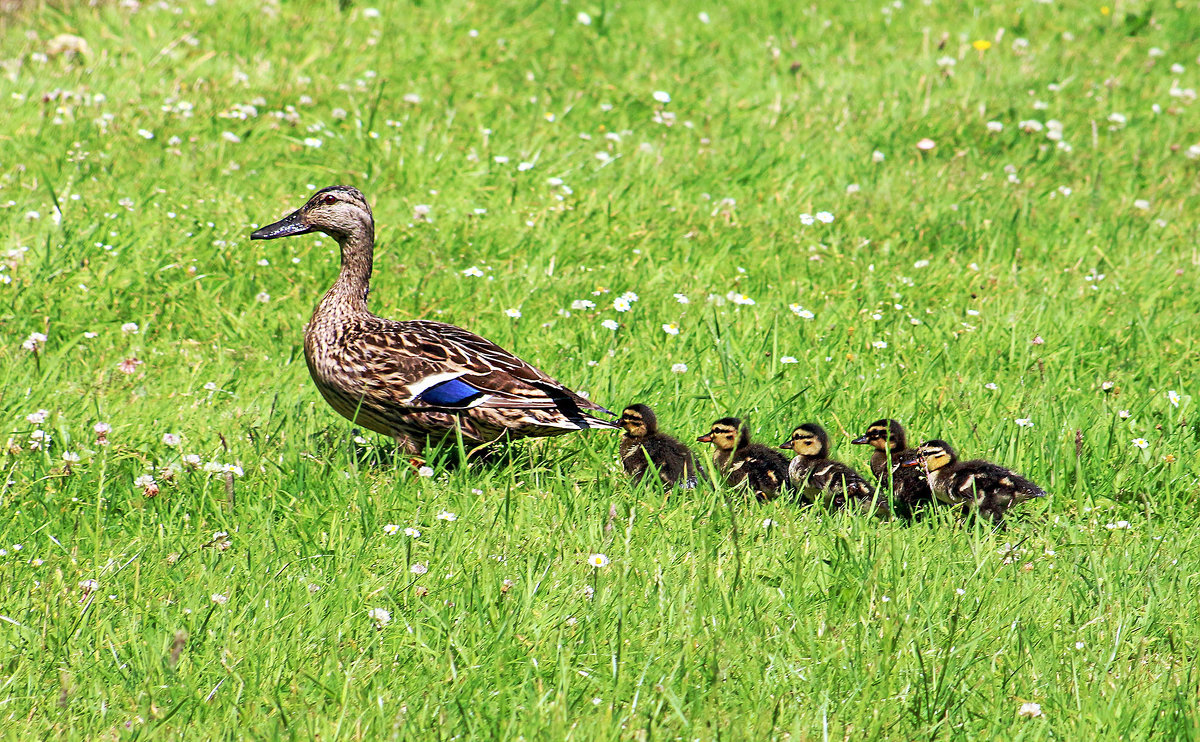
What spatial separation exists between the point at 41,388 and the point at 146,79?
4.45m

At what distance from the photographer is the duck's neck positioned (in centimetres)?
620

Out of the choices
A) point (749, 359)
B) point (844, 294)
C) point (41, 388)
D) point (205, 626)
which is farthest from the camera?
point (844, 294)

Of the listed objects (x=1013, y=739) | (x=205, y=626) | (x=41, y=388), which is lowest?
(x=41, y=388)

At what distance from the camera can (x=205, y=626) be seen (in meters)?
4.14

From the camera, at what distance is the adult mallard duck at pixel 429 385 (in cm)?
565

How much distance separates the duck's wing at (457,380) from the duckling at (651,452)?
122 mm

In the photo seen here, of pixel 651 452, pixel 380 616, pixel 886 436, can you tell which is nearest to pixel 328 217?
pixel 651 452

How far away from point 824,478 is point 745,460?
0.43 metres

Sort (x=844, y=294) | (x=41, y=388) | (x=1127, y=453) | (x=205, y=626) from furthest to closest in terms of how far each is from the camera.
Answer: (x=844, y=294) < (x=41, y=388) < (x=1127, y=453) < (x=205, y=626)

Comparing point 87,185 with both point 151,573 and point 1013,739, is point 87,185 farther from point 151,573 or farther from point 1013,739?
point 1013,739

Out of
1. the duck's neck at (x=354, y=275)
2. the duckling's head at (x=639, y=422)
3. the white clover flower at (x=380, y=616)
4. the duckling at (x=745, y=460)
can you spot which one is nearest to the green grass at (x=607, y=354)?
the white clover flower at (x=380, y=616)

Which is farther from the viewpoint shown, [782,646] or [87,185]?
[87,185]

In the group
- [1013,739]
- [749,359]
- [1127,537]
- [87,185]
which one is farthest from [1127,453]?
[87,185]

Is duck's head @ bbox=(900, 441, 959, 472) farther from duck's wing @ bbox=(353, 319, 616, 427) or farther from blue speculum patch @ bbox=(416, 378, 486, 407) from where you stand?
blue speculum patch @ bbox=(416, 378, 486, 407)
